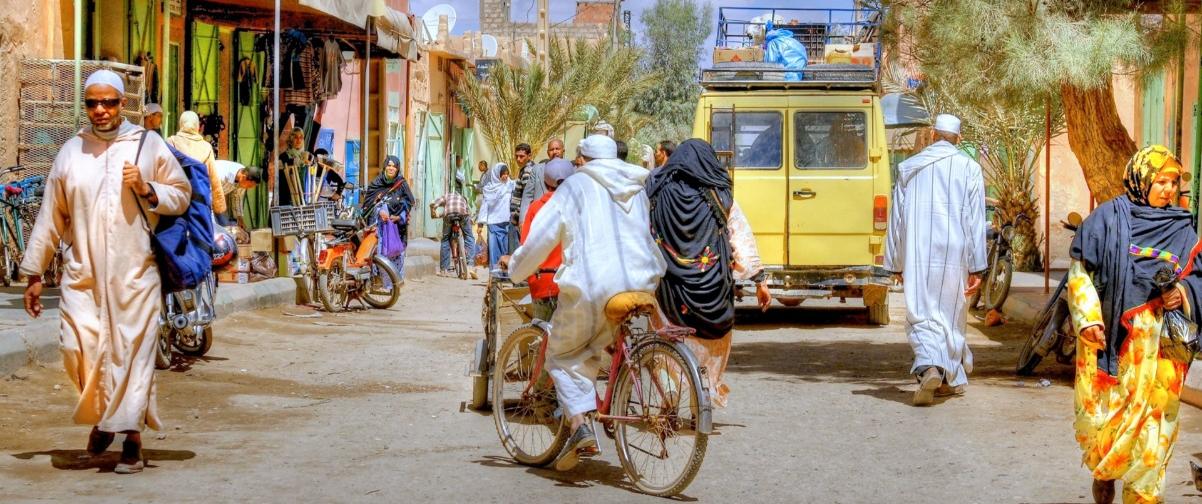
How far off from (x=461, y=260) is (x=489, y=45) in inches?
783

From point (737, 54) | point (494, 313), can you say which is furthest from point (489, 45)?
point (494, 313)

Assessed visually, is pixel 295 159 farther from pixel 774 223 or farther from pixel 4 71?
pixel 774 223

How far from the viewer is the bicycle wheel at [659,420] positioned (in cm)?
599

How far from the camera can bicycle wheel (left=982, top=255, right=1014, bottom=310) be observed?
15055 millimetres

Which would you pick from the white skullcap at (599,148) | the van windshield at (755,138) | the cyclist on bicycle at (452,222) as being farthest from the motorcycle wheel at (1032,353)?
the cyclist on bicycle at (452,222)

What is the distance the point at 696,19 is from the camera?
6116 centimetres

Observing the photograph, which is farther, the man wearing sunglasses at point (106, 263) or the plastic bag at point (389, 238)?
the plastic bag at point (389, 238)

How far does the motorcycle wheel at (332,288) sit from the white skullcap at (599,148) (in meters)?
8.51

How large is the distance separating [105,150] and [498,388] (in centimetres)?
196

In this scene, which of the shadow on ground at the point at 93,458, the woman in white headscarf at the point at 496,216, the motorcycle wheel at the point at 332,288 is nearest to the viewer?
the shadow on ground at the point at 93,458

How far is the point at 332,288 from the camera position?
14.9m

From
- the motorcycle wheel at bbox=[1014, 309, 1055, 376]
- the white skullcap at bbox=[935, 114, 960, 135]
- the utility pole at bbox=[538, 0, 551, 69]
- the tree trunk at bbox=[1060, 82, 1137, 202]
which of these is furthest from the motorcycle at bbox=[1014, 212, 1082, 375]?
the utility pole at bbox=[538, 0, 551, 69]

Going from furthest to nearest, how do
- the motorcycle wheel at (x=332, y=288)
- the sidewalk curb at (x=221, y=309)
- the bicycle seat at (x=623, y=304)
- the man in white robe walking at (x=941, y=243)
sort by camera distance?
the motorcycle wheel at (x=332, y=288)
the man in white robe walking at (x=941, y=243)
the sidewalk curb at (x=221, y=309)
the bicycle seat at (x=623, y=304)

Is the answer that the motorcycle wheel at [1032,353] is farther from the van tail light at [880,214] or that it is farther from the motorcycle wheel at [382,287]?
the motorcycle wheel at [382,287]
